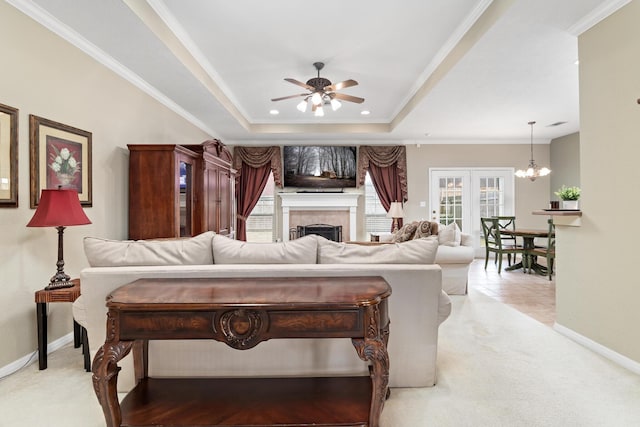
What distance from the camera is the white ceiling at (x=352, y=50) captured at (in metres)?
2.68

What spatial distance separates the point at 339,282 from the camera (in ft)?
5.65

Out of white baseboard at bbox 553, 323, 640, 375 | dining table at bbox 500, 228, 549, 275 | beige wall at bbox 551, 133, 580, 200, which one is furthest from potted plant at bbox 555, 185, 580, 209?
beige wall at bbox 551, 133, 580, 200

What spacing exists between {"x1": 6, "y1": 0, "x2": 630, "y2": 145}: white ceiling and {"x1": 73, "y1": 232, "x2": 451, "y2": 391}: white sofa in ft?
6.17

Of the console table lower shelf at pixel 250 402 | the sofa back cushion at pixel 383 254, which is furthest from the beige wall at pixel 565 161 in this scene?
the console table lower shelf at pixel 250 402

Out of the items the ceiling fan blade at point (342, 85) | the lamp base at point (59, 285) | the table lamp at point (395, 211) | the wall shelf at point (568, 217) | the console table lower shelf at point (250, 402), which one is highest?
the ceiling fan blade at point (342, 85)

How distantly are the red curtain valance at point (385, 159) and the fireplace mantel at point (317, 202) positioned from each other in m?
0.52

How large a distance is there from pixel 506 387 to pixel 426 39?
3.14 m

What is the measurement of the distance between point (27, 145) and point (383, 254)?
2.69 m

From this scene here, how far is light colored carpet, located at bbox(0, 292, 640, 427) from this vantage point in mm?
1761

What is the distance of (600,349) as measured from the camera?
252 centimetres

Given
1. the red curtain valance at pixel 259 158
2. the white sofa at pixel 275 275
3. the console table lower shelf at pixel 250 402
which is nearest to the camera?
the console table lower shelf at pixel 250 402

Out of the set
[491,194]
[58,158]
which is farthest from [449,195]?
[58,158]

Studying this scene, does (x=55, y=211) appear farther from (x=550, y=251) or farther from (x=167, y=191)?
(x=550, y=251)

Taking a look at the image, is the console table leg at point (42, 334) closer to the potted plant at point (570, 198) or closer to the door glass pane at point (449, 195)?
the potted plant at point (570, 198)
